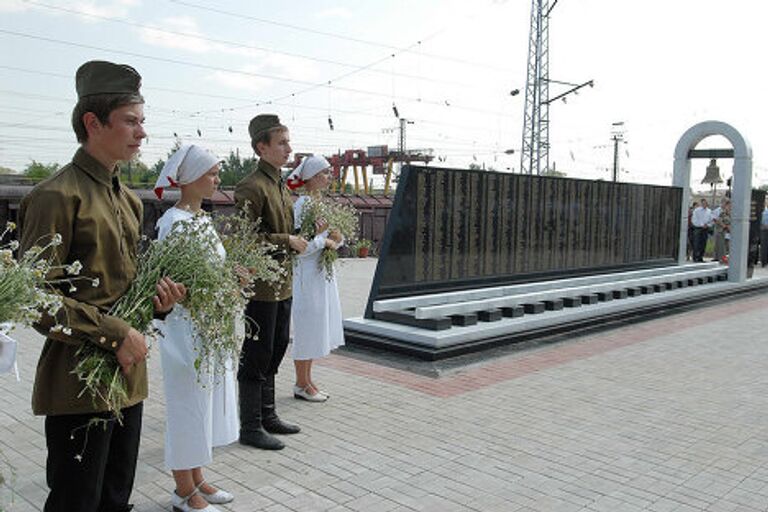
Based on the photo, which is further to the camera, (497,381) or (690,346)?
(690,346)

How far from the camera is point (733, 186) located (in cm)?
1288

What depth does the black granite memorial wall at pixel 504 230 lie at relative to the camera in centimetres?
751

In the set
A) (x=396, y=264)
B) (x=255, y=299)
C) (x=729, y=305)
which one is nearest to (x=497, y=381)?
(x=396, y=264)

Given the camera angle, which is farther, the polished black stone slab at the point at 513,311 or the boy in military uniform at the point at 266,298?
the polished black stone slab at the point at 513,311

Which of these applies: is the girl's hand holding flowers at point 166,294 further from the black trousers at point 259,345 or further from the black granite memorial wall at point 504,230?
the black granite memorial wall at point 504,230

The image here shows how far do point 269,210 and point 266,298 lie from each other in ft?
1.87

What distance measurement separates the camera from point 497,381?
245 inches

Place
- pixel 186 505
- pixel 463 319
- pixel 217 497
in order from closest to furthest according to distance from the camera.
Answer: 1. pixel 186 505
2. pixel 217 497
3. pixel 463 319

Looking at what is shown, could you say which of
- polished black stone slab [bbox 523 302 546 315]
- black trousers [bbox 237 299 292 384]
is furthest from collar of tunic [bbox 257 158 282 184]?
polished black stone slab [bbox 523 302 546 315]

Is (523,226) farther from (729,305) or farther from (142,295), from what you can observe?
(142,295)

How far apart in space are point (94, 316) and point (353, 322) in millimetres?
5154

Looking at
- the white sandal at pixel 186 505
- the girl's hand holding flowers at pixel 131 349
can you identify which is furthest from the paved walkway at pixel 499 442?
the girl's hand holding flowers at pixel 131 349

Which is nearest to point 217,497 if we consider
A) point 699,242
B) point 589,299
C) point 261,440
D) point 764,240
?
point 261,440

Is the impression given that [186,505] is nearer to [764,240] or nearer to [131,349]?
[131,349]
